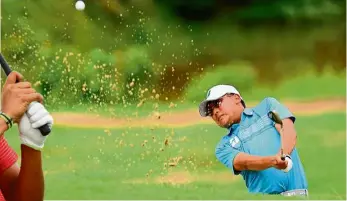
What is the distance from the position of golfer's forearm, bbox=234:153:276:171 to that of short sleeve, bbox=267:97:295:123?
0.16 metres

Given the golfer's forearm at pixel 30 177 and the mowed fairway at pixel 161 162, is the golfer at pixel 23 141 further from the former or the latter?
the mowed fairway at pixel 161 162

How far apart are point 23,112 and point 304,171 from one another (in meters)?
1.59

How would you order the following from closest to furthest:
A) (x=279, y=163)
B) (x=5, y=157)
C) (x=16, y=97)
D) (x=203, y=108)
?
(x=16, y=97), (x=5, y=157), (x=279, y=163), (x=203, y=108)

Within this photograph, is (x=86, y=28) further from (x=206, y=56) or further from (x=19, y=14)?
(x=206, y=56)

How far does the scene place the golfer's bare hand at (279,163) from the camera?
252 cm

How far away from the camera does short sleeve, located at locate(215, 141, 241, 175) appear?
8.57 ft

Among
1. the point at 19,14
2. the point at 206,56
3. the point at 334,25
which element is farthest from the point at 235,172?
the point at 19,14

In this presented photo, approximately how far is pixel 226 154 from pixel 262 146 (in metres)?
0.15

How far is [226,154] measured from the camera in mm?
2641

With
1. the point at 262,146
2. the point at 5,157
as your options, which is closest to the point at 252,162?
the point at 262,146

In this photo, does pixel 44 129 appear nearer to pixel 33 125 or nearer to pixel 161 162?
pixel 33 125

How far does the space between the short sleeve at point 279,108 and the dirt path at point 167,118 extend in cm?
3

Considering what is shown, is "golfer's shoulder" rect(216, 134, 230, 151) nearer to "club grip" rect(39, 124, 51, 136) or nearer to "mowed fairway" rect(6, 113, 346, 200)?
"mowed fairway" rect(6, 113, 346, 200)

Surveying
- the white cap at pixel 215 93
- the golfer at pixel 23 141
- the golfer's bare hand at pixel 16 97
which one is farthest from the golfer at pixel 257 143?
the golfer's bare hand at pixel 16 97
